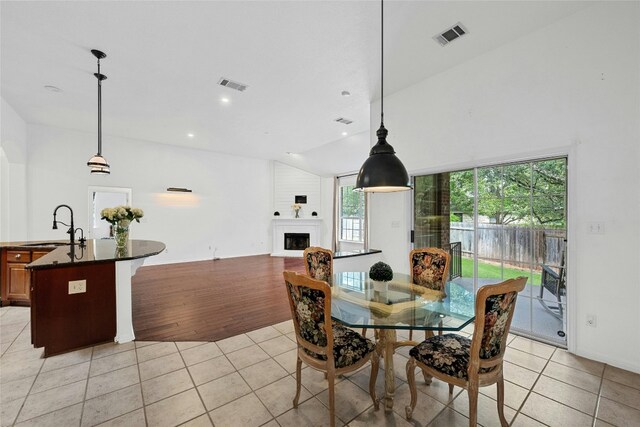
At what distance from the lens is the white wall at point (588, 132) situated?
91.1 inches

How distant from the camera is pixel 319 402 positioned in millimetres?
1947

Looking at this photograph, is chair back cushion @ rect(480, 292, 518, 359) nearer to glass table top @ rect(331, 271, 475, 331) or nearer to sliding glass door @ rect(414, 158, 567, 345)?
glass table top @ rect(331, 271, 475, 331)

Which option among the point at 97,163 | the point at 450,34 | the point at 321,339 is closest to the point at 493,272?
the point at 321,339

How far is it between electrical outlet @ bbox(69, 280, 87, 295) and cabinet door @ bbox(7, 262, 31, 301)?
2.04 meters

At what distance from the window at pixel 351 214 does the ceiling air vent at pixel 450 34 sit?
5286 millimetres

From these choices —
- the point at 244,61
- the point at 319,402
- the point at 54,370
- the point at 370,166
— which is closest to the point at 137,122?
the point at 244,61

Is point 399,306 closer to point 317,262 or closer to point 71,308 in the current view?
point 317,262

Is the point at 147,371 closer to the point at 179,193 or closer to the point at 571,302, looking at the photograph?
the point at 571,302

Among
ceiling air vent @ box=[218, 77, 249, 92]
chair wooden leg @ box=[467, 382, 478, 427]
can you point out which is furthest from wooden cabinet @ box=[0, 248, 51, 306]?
chair wooden leg @ box=[467, 382, 478, 427]

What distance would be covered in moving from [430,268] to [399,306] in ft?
3.19

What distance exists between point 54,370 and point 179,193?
5552mm

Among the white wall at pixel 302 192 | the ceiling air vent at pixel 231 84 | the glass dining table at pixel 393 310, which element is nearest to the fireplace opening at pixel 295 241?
the white wall at pixel 302 192

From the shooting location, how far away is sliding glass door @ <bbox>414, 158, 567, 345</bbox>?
9.26 ft

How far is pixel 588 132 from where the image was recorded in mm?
2508
